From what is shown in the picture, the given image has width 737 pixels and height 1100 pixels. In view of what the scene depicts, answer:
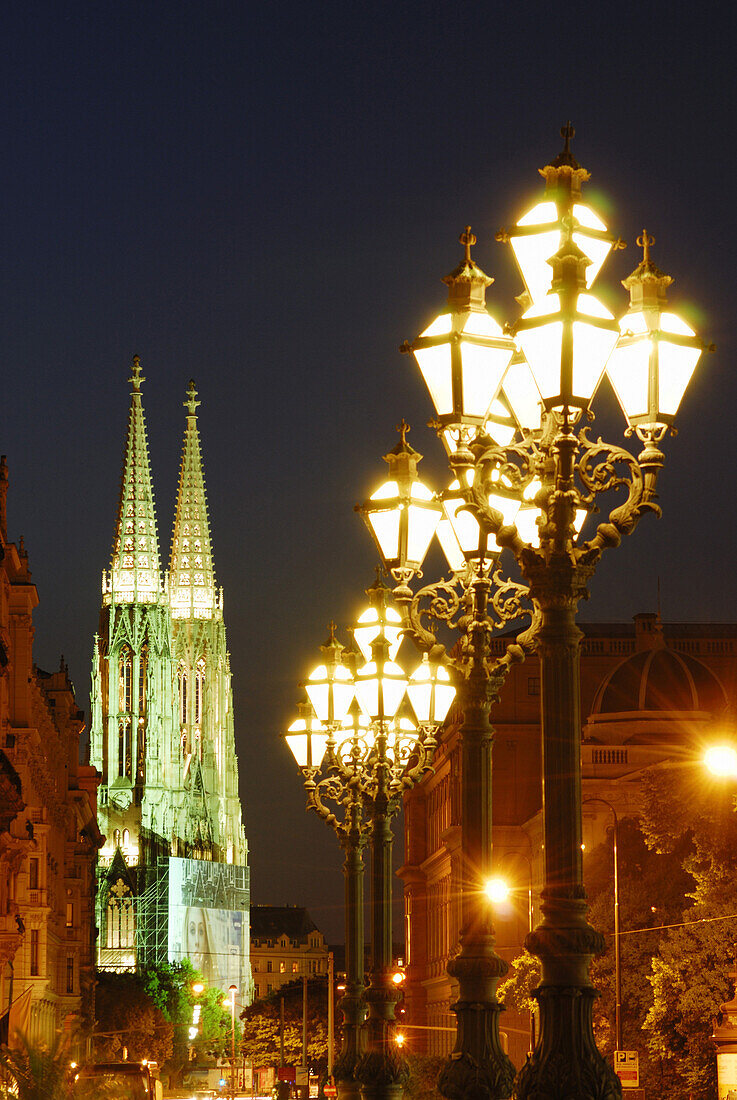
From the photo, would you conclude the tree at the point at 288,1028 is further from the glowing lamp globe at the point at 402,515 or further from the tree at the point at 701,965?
the glowing lamp globe at the point at 402,515

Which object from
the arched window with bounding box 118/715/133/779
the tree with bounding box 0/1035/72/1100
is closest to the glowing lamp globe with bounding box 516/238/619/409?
the tree with bounding box 0/1035/72/1100

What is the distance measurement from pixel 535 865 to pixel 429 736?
67.1 metres

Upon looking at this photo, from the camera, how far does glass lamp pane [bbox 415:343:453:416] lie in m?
12.5

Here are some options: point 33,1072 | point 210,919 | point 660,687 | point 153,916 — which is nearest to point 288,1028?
point 153,916

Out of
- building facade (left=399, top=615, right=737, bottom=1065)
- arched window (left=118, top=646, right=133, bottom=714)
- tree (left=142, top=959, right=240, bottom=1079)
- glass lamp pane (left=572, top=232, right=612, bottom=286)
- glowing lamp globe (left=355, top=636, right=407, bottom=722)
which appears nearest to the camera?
glass lamp pane (left=572, top=232, right=612, bottom=286)

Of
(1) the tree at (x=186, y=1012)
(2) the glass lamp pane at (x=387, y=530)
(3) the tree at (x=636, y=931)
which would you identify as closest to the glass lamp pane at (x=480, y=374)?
(2) the glass lamp pane at (x=387, y=530)

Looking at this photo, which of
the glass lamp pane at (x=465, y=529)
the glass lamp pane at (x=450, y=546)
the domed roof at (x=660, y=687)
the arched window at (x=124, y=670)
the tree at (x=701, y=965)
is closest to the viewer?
the glass lamp pane at (x=465, y=529)

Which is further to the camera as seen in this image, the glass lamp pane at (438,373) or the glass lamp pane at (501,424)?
the glass lamp pane at (501,424)

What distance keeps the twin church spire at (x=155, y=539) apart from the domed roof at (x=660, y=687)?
291 feet

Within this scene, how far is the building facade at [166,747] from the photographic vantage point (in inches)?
6358

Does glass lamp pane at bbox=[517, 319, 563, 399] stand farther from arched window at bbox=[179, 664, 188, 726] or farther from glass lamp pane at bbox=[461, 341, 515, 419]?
arched window at bbox=[179, 664, 188, 726]

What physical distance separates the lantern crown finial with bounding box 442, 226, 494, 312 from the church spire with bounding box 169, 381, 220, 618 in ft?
560

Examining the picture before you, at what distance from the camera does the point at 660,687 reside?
8469 centimetres

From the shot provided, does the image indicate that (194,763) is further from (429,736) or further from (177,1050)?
(429,736)
